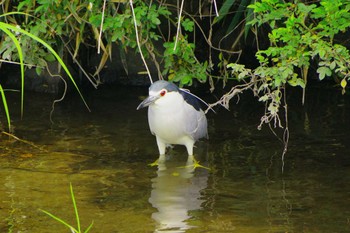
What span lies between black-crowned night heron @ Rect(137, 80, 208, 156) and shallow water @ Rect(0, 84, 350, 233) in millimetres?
164

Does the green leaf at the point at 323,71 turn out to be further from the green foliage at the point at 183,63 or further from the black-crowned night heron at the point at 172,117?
the black-crowned night heron at the point at 172,117

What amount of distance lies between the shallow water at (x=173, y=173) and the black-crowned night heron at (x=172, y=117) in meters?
0.16

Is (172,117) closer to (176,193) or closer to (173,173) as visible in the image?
(173,173)

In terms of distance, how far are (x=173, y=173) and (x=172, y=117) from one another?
0.49 meters

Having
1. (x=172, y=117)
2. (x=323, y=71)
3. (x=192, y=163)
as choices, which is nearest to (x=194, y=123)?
(x=172, y=117)

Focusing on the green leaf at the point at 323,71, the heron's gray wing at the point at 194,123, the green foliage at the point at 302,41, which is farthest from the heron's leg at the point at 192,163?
the green leaf at the point at 323,71

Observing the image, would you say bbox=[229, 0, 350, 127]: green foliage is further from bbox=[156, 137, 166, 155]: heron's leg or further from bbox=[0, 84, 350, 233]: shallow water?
bbox=[156, 137, 166, 155]: heron's leg

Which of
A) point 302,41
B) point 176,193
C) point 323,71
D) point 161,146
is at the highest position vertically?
point 302,41

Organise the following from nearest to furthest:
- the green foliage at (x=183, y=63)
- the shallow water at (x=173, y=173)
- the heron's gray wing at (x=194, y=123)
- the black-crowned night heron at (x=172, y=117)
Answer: the shallow water at (x=173, y=173)
the green foliage at (x=183, y=63)
the black-crowned night heron at (x=172, y=117)
the heron's gray wing at (x=194, y=123)

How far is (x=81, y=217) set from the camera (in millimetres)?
4688

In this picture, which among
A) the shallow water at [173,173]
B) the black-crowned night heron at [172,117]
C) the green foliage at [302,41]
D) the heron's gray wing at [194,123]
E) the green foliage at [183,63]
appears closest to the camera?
the green foliage at [302,41]

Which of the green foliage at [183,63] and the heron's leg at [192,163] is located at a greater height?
the green foliage at [183,63]

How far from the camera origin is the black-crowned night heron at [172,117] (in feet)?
19.7

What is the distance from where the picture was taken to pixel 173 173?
5.87 metres
